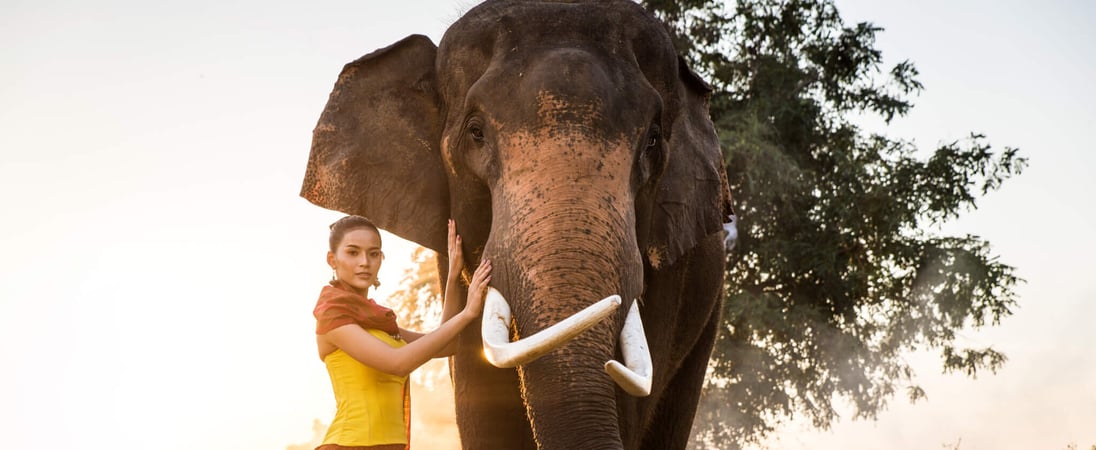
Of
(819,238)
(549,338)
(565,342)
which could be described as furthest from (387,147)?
(819,238)

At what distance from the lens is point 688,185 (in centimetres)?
622

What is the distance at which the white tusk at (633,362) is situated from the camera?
4262mm

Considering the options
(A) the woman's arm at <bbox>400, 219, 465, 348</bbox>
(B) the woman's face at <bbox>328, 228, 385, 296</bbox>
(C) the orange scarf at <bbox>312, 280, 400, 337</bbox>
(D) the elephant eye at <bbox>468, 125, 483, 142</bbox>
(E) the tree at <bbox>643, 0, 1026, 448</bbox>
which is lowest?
(C) the orange scarf at <bbox>312, 280, 400, 337</bbox>

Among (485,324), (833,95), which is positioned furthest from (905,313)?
(485,324)

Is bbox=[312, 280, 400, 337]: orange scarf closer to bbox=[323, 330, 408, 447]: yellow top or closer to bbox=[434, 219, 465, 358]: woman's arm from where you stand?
bbox=[323, 330, 408, 447]: yellow top

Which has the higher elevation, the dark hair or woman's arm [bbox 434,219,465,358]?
woman's arm [bbox 434,219,465,358]

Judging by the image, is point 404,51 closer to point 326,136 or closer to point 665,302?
point 326,136

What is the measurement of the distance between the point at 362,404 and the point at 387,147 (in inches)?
65.9

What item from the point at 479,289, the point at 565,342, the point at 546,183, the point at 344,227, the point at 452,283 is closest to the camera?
the point at 565,342

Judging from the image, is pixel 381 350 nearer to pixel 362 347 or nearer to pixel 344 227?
pixel 362 347

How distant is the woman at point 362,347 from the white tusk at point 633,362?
0.59m

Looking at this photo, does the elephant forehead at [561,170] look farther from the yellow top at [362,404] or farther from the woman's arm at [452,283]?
the yellow top at [362,404]

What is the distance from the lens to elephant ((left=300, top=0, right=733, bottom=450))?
4.79 m

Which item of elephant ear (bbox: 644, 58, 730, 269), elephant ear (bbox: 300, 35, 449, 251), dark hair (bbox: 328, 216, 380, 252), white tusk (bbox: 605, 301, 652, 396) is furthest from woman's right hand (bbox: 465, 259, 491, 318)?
elephant ear (bbox: 644, 58, 730, 269)
